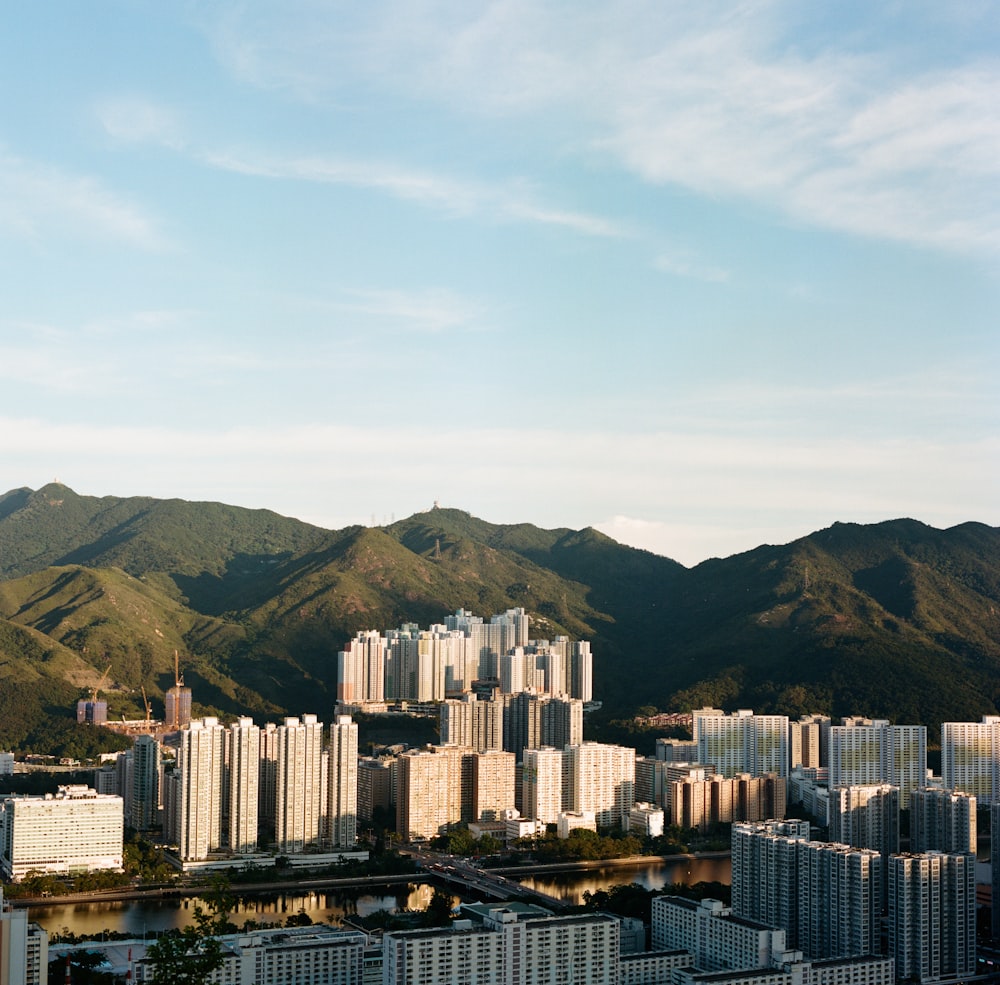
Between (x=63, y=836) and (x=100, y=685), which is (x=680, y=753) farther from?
(x=100, y=685)

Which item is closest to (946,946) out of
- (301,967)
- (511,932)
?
(511,932)

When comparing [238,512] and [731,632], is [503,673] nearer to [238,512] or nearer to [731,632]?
[731,632]

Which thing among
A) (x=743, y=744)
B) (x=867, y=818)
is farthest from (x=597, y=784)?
(x=867, y=818)

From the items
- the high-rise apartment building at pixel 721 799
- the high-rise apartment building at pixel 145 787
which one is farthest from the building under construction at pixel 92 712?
the high-rise apartment building at pixel 721 799

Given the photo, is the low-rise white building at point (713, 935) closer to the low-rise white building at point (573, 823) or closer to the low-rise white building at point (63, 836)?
the low-rise white building at point (573, 823)

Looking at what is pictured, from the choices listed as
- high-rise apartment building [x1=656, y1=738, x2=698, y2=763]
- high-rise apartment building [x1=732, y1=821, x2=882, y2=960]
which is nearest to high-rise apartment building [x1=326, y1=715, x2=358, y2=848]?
high-rise apartment building [x1=732, y1=821, x2=882, y2=960]

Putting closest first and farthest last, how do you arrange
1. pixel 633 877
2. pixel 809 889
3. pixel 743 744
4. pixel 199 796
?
1. pixel 809 889
2. pixel 633 877
3. pixel 199 796
4. pixel 743 744
